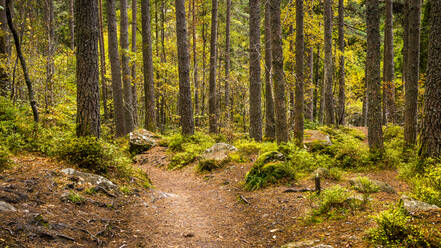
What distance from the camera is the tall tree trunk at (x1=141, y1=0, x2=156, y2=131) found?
47.0 feet

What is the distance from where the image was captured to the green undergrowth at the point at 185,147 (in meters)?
11.4

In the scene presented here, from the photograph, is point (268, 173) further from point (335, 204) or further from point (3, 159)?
point (3, 159)

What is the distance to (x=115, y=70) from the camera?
1488 cm

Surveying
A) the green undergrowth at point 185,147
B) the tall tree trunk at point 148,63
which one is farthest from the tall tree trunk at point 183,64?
the tall tree trunk at point 148,63

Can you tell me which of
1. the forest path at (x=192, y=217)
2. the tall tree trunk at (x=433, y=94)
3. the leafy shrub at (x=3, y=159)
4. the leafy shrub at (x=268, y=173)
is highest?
the tall tree trunk at (x=433, y=94)

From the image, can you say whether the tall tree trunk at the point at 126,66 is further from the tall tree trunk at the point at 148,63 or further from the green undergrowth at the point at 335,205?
the green undergrowth at the point at 335,205

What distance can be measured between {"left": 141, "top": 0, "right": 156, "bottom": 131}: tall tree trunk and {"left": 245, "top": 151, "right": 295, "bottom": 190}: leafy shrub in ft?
29.2

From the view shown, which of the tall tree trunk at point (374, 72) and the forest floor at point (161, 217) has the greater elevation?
the tall tree trunk at point (374, 72)

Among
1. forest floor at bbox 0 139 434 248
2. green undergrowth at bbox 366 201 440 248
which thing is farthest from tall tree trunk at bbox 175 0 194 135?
green undergrowth at bbox 366 201 440 248

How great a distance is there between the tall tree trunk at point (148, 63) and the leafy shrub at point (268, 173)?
29.2 feet

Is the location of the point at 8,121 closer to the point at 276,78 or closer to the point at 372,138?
the point at 276,78

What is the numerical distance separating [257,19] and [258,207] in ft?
30.2

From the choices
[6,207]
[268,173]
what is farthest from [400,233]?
[6,207]

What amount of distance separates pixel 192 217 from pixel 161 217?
0.74m
